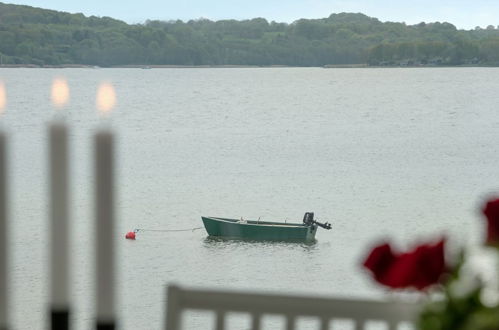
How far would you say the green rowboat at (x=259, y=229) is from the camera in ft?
76.0

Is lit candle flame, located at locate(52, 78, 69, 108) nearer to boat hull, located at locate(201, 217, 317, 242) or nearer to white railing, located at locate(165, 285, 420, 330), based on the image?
white railing, located at locate(165, 285, 420, 330)

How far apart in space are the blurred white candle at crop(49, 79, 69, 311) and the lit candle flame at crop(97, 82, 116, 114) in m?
0.07

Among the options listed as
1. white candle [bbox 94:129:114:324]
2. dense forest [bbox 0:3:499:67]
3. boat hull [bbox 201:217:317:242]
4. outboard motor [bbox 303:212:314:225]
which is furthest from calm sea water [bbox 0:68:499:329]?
dense forest [bbox 0:3:499:67]

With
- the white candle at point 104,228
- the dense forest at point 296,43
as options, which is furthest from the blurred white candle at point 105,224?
the dense forest at point 296,43

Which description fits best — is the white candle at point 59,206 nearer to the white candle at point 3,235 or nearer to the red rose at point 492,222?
the white candle at point 3,235

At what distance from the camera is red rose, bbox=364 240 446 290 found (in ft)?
1.68

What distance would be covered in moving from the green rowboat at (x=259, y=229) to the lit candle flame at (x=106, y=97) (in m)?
22.3

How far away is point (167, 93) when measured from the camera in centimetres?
6247

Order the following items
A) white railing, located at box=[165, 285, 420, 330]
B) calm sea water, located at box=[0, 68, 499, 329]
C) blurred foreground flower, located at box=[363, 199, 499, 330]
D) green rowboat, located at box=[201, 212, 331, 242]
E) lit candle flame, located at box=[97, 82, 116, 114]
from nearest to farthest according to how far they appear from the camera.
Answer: blurred foreground flower, located at box=[363, 199, 499, 330]
lit candle flame, located at box=[97, 82, 116, 114]
white railing, located at box=[165, 285, 420, 330]
calm sea water, located at box=[0, 68, 499, 329]
green rowboat, located at box=[201, 212, 331, 242]

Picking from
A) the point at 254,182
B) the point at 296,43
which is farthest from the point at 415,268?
the point at 296,43

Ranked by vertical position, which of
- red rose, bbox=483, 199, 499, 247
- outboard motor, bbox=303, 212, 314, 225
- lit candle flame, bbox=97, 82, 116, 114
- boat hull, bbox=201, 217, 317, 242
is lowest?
boat hull, bbox=201, 217, 317, 242

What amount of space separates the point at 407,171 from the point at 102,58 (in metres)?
18.3

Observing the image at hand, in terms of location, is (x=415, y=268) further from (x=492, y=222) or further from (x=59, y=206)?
(x=59, y=206)

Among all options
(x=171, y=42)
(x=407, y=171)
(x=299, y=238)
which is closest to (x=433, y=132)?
(x=407, y=171)
